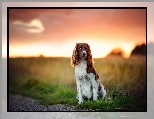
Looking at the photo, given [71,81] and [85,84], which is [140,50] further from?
[71,81]

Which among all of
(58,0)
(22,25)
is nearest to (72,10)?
(58,0)

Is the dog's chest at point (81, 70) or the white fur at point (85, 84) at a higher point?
the dog's chest at point (81, 70)

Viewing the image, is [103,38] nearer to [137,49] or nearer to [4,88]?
[137,49]

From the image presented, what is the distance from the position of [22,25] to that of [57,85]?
0.89 meters

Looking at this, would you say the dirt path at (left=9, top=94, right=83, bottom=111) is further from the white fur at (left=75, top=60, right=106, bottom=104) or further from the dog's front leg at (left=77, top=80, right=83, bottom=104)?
the white fur at (left=75, top=60, right=106, bottom=104)

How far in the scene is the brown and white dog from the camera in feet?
23.8

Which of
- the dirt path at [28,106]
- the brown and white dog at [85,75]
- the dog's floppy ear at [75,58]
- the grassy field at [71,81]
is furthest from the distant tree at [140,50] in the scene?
the dirt path at [28,106]

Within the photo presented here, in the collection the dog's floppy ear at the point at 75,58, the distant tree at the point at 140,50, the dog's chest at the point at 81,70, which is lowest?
the dog's chest at the point at 81,70

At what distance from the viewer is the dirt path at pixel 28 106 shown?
7.29 metres

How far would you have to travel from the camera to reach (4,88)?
727 centimetres

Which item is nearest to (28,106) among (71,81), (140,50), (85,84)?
(71,81)

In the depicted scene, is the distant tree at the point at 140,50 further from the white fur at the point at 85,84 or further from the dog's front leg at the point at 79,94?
the dog's front leg at the point at 79,94

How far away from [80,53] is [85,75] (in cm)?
29

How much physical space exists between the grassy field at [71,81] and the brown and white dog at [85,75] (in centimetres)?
6
